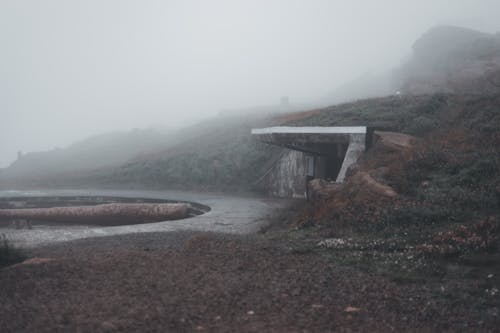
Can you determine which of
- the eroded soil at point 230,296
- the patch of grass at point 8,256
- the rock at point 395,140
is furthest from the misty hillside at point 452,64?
the patch of grass at point 8,256

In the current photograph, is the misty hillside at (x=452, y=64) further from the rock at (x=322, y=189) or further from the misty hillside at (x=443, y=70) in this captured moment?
the rock at (x=322, y=189)

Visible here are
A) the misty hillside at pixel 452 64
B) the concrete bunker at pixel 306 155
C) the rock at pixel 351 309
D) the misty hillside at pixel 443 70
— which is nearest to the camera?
the rock at pixel 351 309

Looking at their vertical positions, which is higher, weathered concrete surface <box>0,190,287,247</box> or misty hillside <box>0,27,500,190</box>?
misty hillside <box>0,27,500,190</box>

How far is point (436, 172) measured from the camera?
37.8 ft

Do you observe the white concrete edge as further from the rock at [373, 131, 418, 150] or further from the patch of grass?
the patch of grass

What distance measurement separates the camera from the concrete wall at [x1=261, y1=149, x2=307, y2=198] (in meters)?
22.7

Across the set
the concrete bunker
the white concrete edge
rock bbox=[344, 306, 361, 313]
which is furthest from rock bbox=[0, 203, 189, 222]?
rock bbox=[344, 306, 361, 313]

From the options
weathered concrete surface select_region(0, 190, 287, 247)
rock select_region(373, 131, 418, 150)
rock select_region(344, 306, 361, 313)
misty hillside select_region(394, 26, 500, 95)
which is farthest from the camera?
misty hillside select_region(394, 26, 500, 95)

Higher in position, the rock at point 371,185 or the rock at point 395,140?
the rock at point 395,140

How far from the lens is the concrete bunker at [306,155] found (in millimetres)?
17281

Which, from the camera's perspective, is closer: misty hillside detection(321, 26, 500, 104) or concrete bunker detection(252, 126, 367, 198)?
concrete bunker detection(252, 126, 367, 198)

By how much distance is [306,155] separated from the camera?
Result: 2245cm

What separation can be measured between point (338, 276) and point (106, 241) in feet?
20.9

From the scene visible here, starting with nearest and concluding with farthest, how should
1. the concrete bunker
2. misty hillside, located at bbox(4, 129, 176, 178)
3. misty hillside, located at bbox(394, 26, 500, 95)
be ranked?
the concrete bunker < misty hillside, located at bbox(394, 26, 500, 95) < misty hillside, located at bbox(4, 129, 176, 178)
